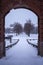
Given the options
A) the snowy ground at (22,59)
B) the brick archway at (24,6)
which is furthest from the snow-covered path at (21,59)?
the brick archway at (24,6)

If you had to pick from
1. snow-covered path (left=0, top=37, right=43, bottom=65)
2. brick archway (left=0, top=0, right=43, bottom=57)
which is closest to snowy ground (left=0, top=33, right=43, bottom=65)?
snow-covered path (left=0, top=37, right=43, bottom=65)

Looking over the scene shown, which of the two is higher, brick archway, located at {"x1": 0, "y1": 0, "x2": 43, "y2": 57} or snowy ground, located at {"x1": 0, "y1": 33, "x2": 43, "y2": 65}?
brick archway, located at {"x1": 0, "y1": 0, "x2": 43, "y2": 57}

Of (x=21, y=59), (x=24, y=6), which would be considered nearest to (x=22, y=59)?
(x=21, y=59)

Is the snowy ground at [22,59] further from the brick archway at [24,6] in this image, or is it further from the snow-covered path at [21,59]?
the brick archway at [24,6]

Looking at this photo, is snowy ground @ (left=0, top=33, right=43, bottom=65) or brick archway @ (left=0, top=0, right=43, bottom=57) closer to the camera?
snowy ground @ (left=0, top=33, right=43, bottom=65)

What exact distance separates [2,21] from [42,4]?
3.18 meters

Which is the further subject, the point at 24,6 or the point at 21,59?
the point at 24,6

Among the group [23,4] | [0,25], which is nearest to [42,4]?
[23,4]

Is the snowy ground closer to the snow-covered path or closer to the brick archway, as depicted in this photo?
the snow-covered path

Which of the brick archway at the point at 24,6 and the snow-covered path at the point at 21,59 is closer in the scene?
the snow-covered path at the point at 21,59

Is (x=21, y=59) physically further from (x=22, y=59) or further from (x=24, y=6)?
(x=24, y=6)

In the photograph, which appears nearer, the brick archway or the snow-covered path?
the snow-covered path

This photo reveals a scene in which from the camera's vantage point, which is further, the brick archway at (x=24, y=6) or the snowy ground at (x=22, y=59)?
the brick archway at (x=24, y=6)

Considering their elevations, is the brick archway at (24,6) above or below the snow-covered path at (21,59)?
above
